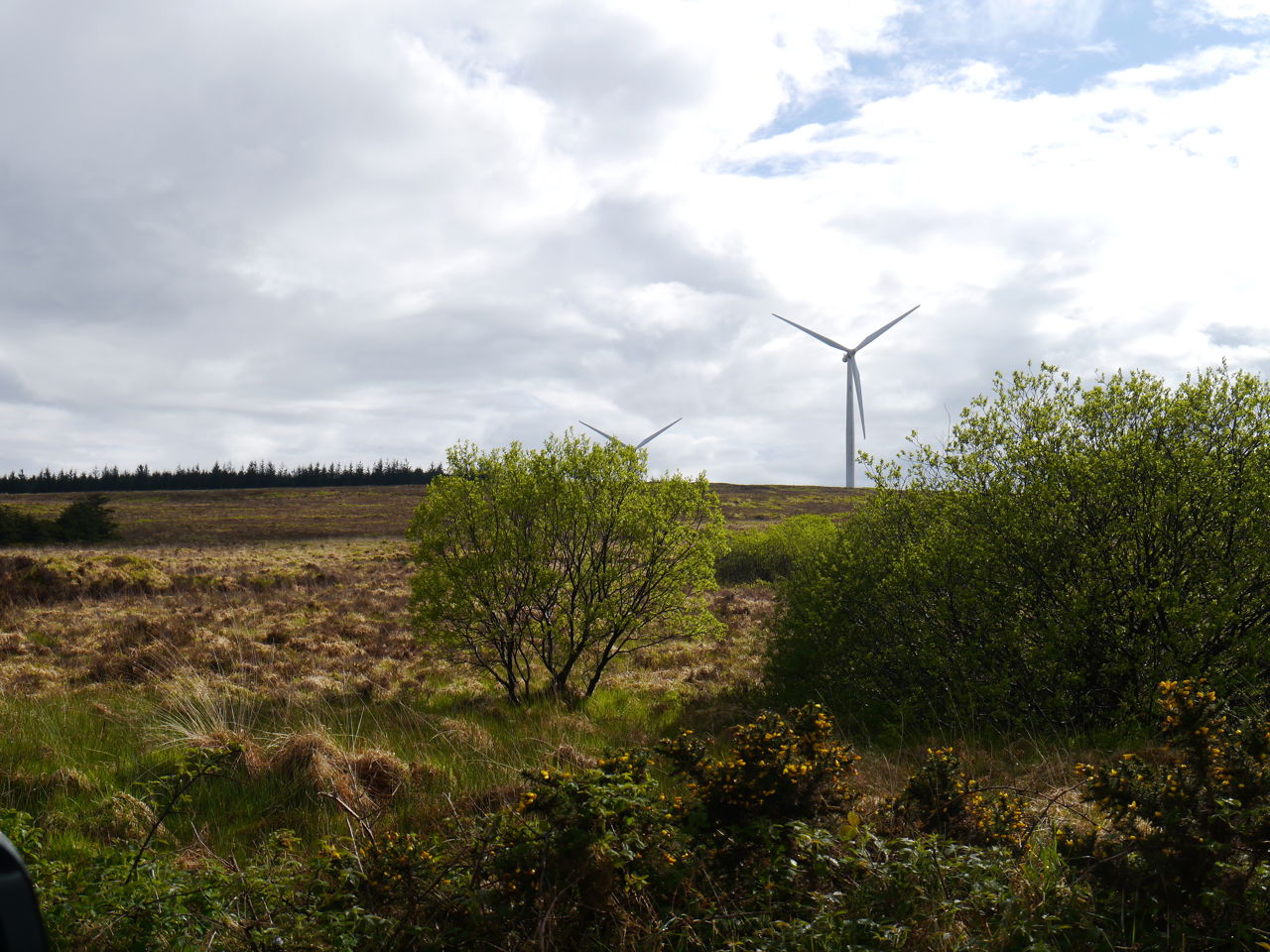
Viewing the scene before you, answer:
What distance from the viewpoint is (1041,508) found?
42.3 ft

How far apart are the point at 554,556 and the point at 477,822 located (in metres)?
11.2

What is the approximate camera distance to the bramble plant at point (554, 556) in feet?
56.0

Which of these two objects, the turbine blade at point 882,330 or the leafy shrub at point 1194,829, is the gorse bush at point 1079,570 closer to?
the leafy shrub at point 1194,829

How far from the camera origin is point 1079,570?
495 inches

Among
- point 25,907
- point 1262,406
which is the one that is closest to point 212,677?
point 25,907

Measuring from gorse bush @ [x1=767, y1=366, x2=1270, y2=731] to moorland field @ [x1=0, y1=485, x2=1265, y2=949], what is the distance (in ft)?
3.61

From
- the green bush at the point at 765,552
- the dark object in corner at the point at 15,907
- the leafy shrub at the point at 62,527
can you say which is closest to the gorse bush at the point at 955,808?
the dark object in corner at the point at 15,907

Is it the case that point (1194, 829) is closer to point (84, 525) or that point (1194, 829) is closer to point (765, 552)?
point (765, 552)

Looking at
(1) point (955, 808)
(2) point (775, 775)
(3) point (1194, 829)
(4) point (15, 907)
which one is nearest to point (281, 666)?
(2) point (775, 775)

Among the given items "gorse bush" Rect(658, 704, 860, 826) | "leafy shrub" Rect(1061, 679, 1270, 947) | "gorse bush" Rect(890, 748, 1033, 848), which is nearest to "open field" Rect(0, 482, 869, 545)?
"gorse bush" Rect(890, 748, 1033, 848)

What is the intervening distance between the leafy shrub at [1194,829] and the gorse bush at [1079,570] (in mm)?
6544

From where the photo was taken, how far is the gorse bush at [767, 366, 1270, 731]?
456 inches

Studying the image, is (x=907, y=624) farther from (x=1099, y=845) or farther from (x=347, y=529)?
(x=347, y=529)

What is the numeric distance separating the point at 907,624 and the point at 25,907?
14.7 m
